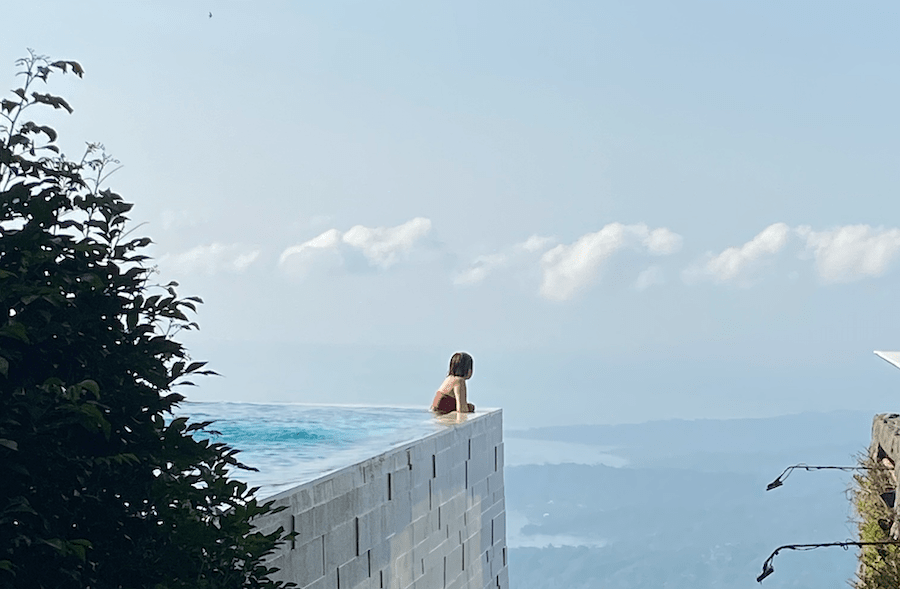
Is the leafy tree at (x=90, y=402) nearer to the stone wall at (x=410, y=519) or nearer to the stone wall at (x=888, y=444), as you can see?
the stone wall at (x=410, y=519)

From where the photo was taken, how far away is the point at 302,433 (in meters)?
9.23

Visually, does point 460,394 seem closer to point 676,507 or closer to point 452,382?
point 452,382

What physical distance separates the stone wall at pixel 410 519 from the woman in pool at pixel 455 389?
0.64 ft

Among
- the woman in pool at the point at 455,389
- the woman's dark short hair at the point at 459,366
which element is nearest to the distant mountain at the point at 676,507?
the woman in pool at the point at 455,389

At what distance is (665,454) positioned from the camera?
124250 millimetres

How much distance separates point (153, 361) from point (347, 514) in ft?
10.4

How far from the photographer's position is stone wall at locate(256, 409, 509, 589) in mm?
5414

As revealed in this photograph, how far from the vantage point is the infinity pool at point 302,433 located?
584 cm

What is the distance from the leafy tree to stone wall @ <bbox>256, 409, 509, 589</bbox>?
6.37ft

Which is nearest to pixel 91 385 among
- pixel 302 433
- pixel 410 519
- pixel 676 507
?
pixel 410 519

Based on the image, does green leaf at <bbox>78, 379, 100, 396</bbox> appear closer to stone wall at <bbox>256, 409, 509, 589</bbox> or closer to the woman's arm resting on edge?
stone wall at <bbox>256, 409, 509, 589</bbox>

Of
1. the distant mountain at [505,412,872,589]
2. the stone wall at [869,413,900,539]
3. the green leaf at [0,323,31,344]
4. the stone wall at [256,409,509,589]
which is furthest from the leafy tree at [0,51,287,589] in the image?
the distant mountain at [505,412,872,589]

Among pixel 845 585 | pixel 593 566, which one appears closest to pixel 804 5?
pixel 845 585

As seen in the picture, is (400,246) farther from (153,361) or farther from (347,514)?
(153,361)
